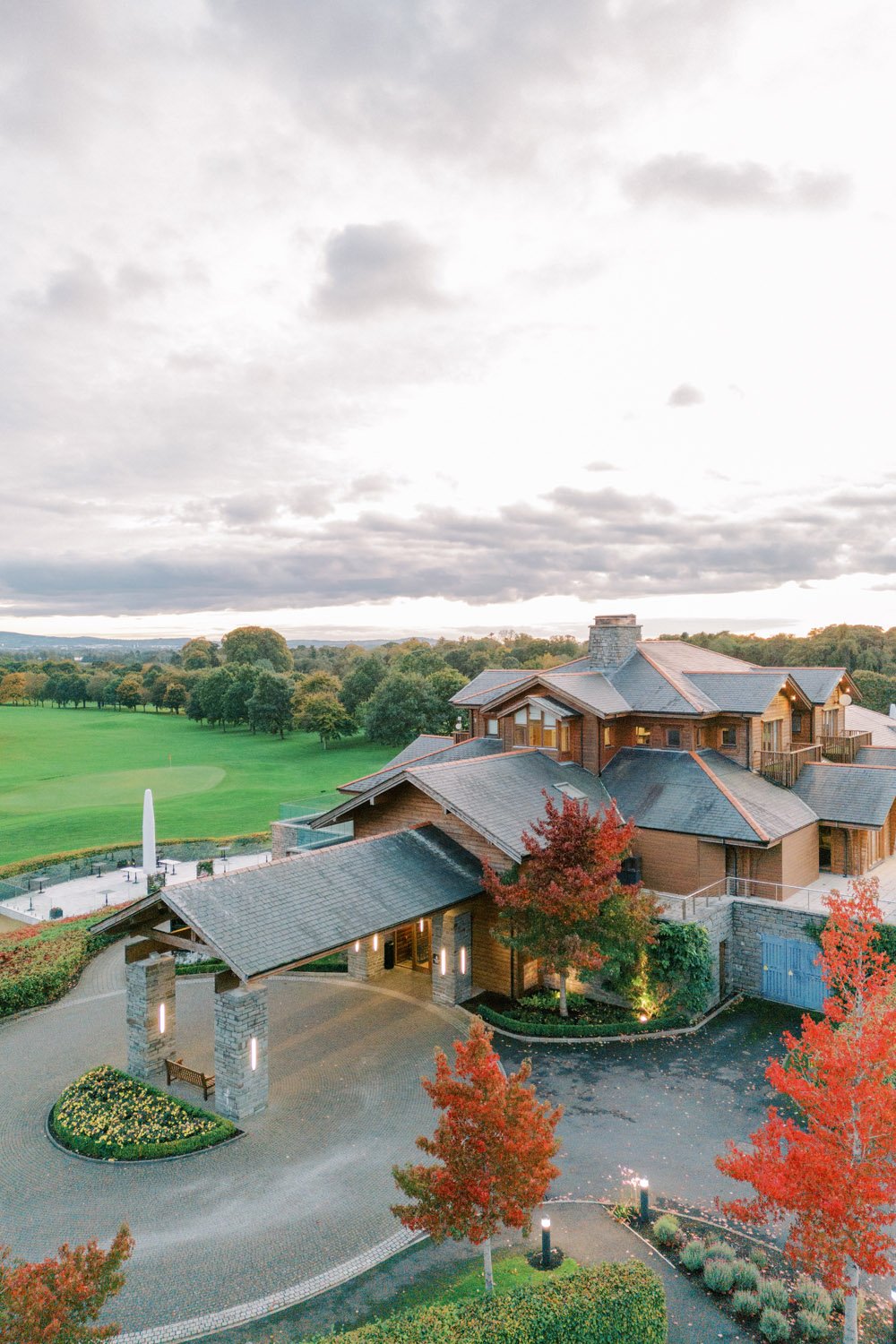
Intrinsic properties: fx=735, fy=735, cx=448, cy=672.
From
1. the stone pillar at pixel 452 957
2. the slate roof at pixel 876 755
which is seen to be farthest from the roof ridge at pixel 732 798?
the slate roof at pixel 876 755

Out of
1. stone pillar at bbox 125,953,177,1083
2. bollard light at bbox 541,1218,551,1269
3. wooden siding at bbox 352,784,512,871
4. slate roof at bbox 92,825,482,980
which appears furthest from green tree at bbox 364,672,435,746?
bollard light at bbox 541,1218,551,1269

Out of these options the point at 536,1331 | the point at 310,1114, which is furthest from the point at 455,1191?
the point at 310,1114

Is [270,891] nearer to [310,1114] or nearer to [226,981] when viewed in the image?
[226,981]

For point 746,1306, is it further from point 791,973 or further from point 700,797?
point 700,797

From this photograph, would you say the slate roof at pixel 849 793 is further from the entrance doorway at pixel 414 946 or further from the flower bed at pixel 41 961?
the flower bed at pixel 41 961

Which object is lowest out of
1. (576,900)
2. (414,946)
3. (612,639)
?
(414,946)

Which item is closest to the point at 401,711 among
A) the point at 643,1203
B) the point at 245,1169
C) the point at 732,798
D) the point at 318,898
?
the point at 732,798
